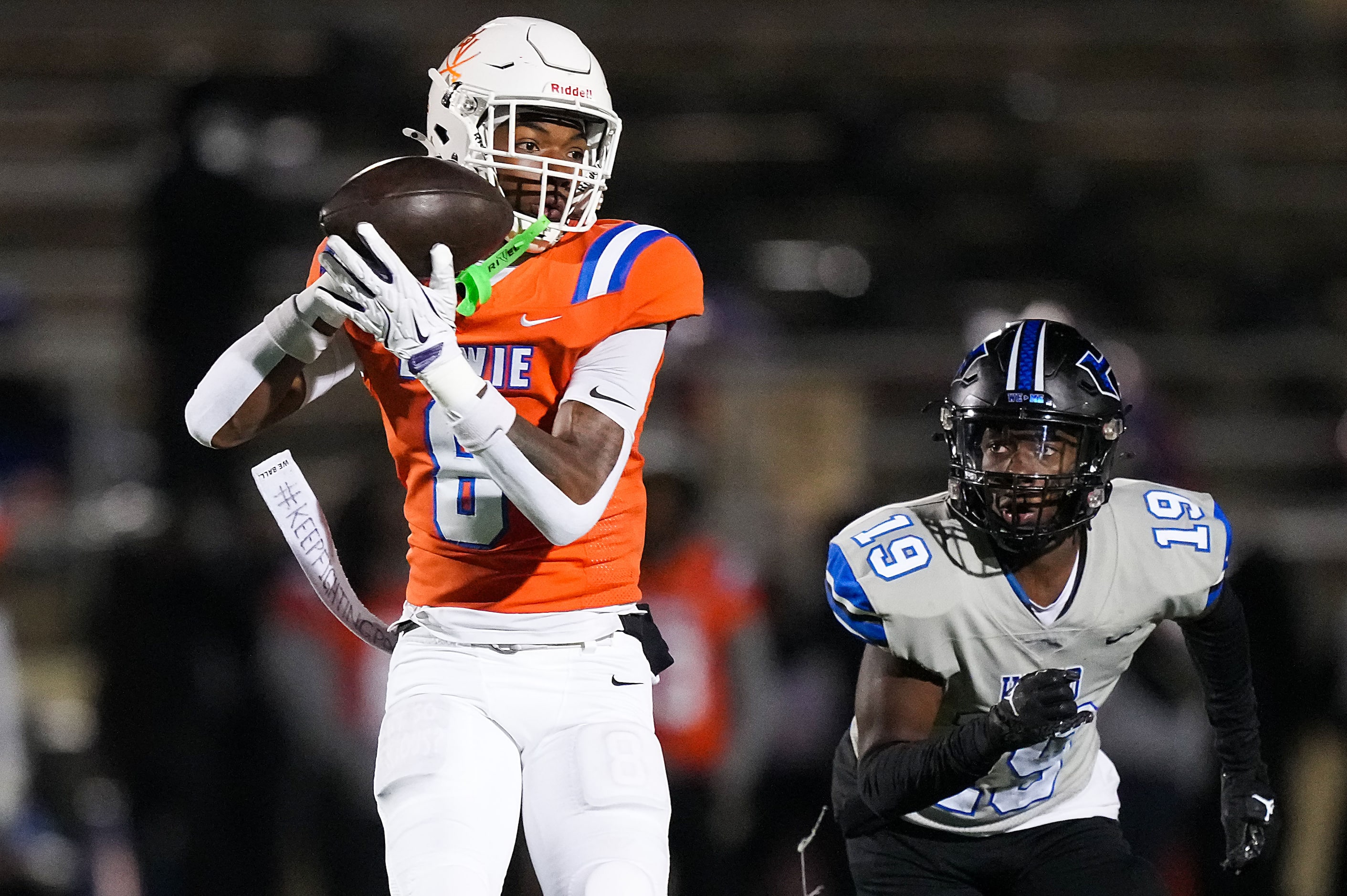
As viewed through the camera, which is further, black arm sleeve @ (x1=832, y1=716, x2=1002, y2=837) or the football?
black arm sleeve @ (x1=832, y1=716, x2=1002, y2=837)

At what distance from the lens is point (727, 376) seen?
25.6 feet

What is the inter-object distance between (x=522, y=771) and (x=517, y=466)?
0.52m

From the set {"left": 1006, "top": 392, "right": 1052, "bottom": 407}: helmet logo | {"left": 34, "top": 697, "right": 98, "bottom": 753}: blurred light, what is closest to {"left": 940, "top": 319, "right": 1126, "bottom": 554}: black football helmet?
{"left": 1006, "top": 392, "right": 1052, "bottom": 407}: helmet logo

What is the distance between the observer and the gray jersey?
2.96 metres

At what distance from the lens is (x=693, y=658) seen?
15.5 ft

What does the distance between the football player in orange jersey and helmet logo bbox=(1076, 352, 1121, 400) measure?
2.32 ft

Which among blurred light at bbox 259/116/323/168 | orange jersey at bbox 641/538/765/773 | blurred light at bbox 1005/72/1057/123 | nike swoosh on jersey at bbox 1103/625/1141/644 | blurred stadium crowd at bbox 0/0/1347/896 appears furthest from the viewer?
blurred light at bbox 1005/72/1057/123

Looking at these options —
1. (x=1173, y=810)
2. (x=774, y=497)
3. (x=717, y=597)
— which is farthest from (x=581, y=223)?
(x=774, y=497)

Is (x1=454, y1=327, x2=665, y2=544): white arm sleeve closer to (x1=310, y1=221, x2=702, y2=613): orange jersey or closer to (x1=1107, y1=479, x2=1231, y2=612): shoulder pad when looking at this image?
(x1=310, y1=221, x2=702, y2=613): orange jersey

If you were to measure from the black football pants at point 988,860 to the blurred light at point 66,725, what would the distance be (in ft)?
10.6

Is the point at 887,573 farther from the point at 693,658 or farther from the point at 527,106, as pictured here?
the point at 693,658

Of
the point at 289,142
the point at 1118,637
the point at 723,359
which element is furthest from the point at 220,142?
the point at 1118,637

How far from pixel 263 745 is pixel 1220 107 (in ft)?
21.4

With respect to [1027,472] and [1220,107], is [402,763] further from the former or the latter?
[1220,107]
